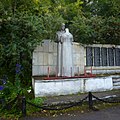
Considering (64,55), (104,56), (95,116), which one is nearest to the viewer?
(95,116)

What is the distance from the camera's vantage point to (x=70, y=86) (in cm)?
882

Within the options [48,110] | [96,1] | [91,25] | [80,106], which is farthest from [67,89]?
[96,1]

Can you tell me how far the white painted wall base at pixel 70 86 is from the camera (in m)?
8.27

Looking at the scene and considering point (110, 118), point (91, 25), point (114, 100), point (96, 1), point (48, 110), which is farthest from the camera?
point (96, 1)

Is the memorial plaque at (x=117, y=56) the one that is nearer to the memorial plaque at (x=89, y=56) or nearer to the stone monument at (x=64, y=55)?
the memorial plaque at (x=89, y=56)

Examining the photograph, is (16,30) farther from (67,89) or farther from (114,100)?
(114,100)

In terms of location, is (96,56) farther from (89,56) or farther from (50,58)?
(50,58)

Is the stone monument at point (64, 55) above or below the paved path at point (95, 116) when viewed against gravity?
above

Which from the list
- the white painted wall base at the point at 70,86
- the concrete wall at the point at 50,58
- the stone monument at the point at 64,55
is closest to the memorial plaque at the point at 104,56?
the concrete wall at the point at 50,58

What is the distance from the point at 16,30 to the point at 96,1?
32.8 feet

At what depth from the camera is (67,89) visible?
877 centimetres

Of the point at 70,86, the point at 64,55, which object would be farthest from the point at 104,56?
the point at 70,86

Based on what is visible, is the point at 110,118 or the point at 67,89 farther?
the point at 67,89

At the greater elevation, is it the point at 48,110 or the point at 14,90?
the point at 14,90
